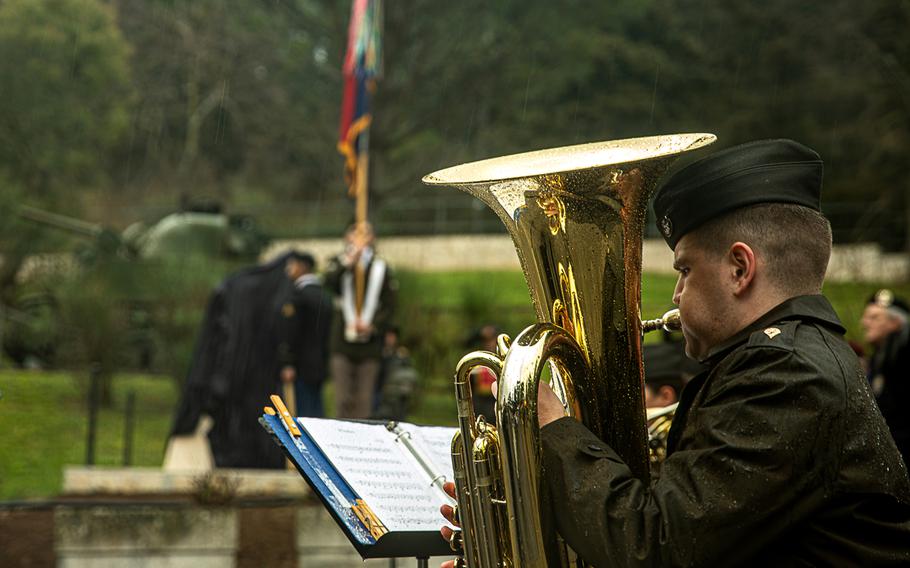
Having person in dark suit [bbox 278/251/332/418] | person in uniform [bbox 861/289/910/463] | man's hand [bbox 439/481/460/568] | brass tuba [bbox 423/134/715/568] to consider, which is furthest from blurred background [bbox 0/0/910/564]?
brass tuba [bbox 423/134/715/568]

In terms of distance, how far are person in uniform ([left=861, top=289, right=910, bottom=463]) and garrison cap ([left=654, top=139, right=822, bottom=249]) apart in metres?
4.28

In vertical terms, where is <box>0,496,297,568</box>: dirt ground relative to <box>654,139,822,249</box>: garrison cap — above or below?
below

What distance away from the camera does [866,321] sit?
7.12 m

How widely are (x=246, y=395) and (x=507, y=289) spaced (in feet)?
34.2

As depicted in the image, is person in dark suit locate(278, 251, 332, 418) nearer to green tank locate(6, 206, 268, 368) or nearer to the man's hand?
green tank locate(6, 206, 268, 368)

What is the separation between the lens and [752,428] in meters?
1.90

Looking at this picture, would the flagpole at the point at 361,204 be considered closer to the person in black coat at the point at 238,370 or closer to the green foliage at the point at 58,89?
the person in black coat at the point at 238,370

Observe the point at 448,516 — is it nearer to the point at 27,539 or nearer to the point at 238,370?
the point at 27,539

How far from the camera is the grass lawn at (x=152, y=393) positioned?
1176 centimetres

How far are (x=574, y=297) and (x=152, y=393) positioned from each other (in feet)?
44.2

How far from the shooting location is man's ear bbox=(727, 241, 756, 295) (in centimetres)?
209

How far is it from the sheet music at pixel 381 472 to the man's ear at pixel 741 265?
0.91 metres

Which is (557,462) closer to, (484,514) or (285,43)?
(484,514)

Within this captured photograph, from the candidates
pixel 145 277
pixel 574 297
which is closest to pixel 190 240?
pixel 145 277
